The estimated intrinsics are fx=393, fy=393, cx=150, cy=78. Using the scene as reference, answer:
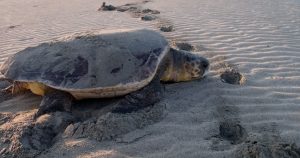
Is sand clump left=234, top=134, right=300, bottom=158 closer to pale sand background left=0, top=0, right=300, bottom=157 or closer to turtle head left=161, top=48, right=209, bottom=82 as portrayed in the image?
pale sand background left=0, top=0, right=300, bottom=157

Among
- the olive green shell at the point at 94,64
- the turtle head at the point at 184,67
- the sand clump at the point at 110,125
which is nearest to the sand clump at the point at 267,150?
the sand clump at the point at 110,125

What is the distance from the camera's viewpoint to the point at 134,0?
10352 mm

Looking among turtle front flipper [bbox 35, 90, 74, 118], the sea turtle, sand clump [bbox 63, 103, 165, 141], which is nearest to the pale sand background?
sand clump [bbox 63, 103, 165, 141]

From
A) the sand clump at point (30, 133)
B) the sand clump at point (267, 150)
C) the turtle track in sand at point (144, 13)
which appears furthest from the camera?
the turtle track in sand at point (144, 13)

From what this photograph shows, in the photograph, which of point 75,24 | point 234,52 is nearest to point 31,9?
point 75,24

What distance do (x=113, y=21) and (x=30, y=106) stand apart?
4.07m

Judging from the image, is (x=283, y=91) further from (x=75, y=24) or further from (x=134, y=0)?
(x=134, y=0)

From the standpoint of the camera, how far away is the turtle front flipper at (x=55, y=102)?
3.52 meters

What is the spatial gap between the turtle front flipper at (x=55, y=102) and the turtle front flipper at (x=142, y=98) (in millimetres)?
479

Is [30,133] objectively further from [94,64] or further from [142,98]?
[142,98]

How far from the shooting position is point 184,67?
4219 millimetres

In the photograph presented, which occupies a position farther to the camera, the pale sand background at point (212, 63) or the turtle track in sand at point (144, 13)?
the turtle track in sand at point (144, 13)

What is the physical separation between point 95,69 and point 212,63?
69.1 inches

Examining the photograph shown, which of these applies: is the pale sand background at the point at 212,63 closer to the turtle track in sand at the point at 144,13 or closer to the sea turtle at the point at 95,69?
the turtle track in sand at the point at 144,13
